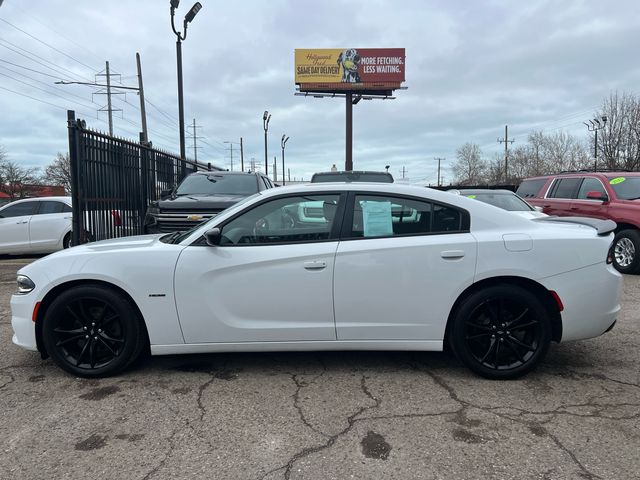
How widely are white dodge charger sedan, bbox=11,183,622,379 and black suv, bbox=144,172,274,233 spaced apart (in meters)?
3.16

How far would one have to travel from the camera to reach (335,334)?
3.55 m

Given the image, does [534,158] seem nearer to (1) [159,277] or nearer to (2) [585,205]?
(2) [585,205]

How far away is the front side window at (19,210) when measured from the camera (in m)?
10.1

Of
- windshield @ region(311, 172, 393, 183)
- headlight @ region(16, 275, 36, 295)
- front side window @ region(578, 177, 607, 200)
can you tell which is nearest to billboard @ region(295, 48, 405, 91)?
front side window @ region(578, 177, 607, 200)

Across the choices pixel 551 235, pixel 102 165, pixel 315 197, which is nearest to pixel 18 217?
pixel 102 165

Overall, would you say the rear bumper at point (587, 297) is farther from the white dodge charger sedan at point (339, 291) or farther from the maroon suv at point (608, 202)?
the maroon suv at point (608, 202)

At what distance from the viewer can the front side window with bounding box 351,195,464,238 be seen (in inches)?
142

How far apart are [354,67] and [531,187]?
1080 inches

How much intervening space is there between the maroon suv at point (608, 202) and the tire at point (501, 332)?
209 inches

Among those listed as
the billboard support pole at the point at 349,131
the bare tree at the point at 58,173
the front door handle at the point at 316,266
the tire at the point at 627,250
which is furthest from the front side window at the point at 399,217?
the bare tree at the point at 58,173

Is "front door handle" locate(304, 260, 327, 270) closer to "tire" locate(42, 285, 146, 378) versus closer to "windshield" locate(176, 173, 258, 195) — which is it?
"tire" locate(42, 285, 146, 378)

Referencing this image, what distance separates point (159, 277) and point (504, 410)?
8.70 ft

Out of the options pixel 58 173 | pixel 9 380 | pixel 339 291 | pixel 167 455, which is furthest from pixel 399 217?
pixel 58 173

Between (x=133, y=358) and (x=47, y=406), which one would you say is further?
(x=133, y=358)
